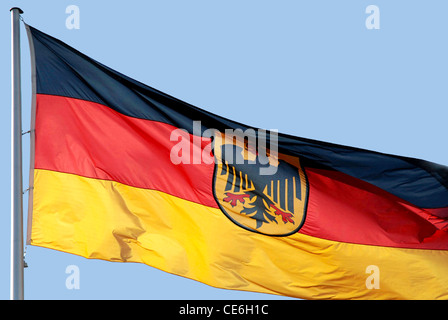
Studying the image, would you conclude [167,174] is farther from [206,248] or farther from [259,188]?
[259,188]

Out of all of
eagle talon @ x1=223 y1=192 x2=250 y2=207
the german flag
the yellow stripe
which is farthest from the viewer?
eagle talon @ x1=223 y1=192 x2=250 y2=207

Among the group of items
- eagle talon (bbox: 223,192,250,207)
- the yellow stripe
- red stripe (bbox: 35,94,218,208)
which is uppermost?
red stripe (bbox: 35,94,218,208)

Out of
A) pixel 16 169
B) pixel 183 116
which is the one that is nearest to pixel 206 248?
pixel 183 116

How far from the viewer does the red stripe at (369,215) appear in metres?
9.73

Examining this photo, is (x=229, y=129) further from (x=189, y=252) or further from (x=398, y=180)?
(x=398, y=180)

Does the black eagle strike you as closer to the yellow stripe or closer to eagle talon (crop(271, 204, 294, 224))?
eagle talon (crop(271, 204, 294, 224))

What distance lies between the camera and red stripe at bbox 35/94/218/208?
923 centimetres

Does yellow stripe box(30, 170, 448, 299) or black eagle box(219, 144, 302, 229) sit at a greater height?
black eagle box(219, 144, 302, 229)

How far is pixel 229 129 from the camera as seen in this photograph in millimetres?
9625

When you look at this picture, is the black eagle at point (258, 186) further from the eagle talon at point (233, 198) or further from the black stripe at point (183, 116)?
the black stripe at point (183, 116)

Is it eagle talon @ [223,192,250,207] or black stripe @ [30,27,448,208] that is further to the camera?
eagle talon @ [223,192,250,207]

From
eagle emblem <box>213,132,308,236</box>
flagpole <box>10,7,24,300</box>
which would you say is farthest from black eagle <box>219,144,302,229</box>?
flagpole <box>10,7,24,300</box>

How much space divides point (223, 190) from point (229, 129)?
35.6 inches

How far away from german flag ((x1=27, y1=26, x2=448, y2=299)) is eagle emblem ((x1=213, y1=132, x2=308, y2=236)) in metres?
0.01
